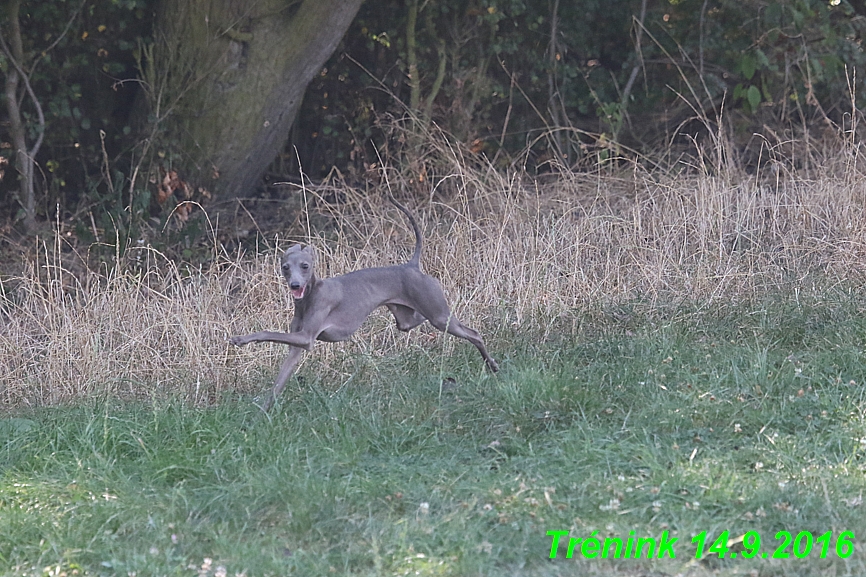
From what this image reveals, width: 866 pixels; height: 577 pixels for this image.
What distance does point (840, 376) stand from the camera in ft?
15.8

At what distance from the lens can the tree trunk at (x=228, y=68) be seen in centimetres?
819

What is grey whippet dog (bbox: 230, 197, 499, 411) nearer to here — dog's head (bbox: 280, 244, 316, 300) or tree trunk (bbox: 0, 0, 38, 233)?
Result: dog's head (bbox: 280, 244, 316, 300)

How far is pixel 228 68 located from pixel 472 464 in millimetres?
5088

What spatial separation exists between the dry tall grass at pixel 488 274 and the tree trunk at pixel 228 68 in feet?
4.09

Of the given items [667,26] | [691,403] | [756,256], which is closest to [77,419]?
[691,403]

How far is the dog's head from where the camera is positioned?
444 centimetres

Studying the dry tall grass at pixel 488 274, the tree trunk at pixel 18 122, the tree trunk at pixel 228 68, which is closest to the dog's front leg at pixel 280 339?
the dry tall grass at pixel 488 274

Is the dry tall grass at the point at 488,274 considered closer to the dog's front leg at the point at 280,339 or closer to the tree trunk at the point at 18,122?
the dog's front leg at the point at 280,339

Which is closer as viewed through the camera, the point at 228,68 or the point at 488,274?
the point at 488,274

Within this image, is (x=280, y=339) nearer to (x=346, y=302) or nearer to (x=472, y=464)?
(x=346, y=302)

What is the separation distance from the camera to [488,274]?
6.43 meters

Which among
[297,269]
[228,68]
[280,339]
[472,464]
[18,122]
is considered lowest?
[472,464]

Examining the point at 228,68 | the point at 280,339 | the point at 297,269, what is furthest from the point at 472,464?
the point at 228,68

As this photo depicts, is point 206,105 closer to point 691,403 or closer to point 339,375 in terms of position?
point 339,375
